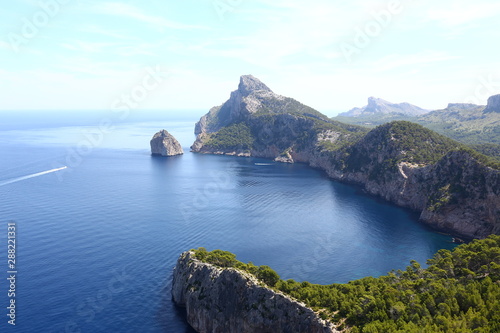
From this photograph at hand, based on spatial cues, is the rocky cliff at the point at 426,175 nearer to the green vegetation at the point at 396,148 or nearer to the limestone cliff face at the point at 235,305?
the green vegetation at the point at 396,148

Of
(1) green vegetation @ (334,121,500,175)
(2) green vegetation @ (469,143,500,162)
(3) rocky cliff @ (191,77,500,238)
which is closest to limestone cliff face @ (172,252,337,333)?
(3) rocky cliff @ (191,77,500,238)

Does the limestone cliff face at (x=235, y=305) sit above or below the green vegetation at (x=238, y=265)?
below

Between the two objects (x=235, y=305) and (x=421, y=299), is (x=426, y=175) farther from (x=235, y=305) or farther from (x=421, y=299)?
(x=235, y=305)

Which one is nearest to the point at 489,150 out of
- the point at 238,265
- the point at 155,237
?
the point at 238,265

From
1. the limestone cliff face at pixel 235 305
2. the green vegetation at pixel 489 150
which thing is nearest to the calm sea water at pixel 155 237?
the limestone cliff face at pixel 235 305

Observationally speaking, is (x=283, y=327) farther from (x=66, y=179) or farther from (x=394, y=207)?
(x=66, y=179)
